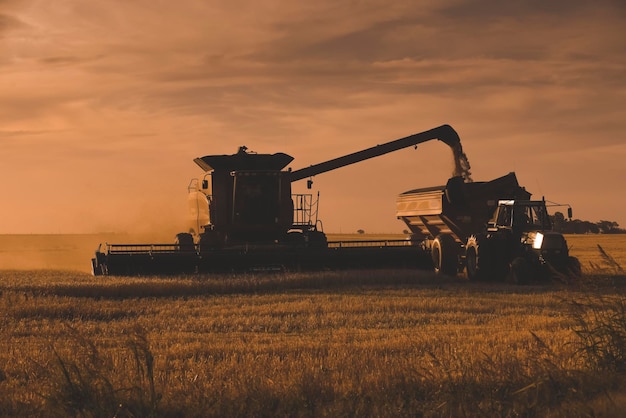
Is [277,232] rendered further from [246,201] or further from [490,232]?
[490,232]

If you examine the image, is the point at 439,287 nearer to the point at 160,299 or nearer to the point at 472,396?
the point at 160,299

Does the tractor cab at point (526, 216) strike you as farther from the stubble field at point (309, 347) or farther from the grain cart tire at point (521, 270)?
the stubble field at point (309, 347)

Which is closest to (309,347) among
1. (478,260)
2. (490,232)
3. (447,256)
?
(478,260)

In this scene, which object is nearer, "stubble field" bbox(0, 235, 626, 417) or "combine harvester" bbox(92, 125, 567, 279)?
"stubble field" bbox(0, 235, 626, 417)

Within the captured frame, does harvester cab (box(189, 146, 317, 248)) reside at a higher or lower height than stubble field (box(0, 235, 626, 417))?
higher

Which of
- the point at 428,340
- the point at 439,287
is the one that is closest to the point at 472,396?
the point at 428,340

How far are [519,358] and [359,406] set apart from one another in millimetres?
3231

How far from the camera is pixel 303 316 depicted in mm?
15445

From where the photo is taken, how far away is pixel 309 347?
11.0 metres

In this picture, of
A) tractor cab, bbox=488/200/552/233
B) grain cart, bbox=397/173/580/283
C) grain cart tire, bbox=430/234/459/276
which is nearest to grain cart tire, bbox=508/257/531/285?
grain cart, bbox=397/173/580/283

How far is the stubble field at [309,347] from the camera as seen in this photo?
717cm

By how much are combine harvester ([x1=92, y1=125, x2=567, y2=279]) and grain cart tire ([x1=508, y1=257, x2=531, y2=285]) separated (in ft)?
2.31

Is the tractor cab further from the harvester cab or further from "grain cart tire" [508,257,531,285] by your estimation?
the harvester cab

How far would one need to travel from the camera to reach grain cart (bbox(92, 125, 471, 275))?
23.1 m
